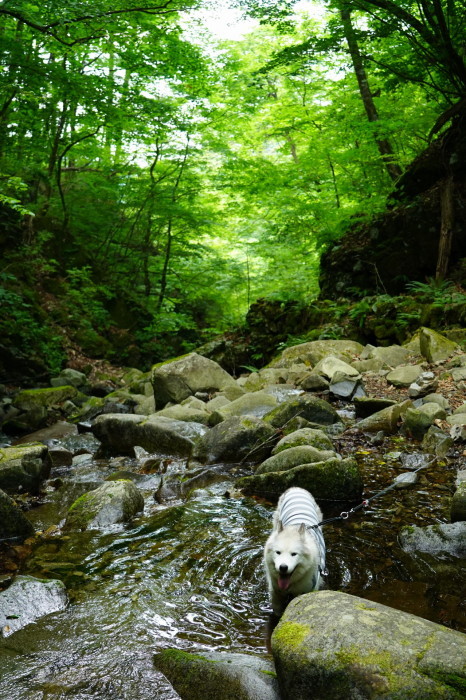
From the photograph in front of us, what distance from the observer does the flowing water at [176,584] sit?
2604mm

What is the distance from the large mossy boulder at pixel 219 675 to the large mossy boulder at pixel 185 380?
24.8 ft

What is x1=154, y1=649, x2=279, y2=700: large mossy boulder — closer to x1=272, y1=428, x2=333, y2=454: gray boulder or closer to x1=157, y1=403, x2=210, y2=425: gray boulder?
x1=272, y1=428, x2=333, y2=454: gray boulder

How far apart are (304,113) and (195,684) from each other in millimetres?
16508

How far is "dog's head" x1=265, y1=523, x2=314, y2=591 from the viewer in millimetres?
2707

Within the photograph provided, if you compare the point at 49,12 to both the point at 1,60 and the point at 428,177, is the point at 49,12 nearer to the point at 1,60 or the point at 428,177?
the point at 1,60

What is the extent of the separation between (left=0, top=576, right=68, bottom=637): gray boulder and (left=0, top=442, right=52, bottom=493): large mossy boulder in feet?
9.03

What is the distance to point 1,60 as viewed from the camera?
989 cm

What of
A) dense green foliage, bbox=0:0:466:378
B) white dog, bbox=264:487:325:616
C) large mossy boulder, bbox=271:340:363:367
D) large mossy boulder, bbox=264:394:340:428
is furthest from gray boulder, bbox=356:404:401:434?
dense green foliage, bbox=0:0:466:378

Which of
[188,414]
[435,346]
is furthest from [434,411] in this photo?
[188,414]

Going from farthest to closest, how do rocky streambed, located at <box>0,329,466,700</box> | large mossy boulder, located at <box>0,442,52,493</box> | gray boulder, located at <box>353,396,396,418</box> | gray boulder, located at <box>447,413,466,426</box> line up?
gray boulder, located at <box>353,396,396,418</box>
gray boulder, located at <box>447,413,466,426</box>
large mossy boulder, located at <box>0,442,52,493</box>
rocky streambed, located at <box>0,329,466,700</box>

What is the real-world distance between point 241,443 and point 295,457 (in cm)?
135

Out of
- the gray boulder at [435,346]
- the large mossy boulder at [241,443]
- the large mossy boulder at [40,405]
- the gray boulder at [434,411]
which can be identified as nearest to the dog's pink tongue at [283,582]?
the large mossy boulder at [241,443]

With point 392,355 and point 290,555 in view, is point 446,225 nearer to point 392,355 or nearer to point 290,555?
point 392,355

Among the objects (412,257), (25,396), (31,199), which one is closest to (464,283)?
(412,257)
